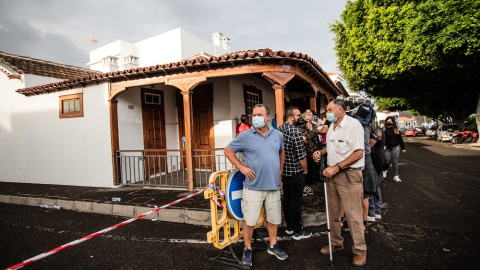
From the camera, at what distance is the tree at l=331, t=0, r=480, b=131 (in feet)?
32.9

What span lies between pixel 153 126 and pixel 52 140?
3527 millimetres

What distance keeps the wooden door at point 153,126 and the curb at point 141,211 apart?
2472 mm

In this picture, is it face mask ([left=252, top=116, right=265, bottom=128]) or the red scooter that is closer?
face mask ([left=252, top=116, right=265, bottom=128])

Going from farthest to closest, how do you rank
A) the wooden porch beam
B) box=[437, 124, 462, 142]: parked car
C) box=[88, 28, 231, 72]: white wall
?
box=[437, 124, 462, 142]: parked car, box=[88, 28, 231, 72]: white wall, the wooden porch beam

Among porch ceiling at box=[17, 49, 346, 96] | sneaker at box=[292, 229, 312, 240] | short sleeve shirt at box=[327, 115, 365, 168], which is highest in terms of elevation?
porch ceiling at box=[17, 49, 346, 96]

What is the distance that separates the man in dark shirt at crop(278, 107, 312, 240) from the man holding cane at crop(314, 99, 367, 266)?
1.65 feet

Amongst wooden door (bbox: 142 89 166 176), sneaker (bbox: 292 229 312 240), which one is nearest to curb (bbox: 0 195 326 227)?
sneaker (bbox: 292 229 312 240)

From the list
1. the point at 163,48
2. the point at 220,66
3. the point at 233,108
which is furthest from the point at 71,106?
the point at 163,48

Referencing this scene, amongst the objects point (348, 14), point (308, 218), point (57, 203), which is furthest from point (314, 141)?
point (348, 14)

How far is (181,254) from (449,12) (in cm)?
1325

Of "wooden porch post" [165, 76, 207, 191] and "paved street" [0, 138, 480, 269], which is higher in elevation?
"wooden porch post" [165, 76, 207, 191]

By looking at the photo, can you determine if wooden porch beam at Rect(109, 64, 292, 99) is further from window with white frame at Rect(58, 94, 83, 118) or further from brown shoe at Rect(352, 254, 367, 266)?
brown shoe at Rect(352, 254, 367, 266)

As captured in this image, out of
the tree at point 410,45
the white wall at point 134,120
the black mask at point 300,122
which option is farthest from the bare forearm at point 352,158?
the tree at point 410,45

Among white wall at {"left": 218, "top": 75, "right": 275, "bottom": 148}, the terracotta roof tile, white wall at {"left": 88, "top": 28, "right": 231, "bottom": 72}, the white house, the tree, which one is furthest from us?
white wall at {"left": 88, "top": 28, "right": 231, "bottom": 72}
